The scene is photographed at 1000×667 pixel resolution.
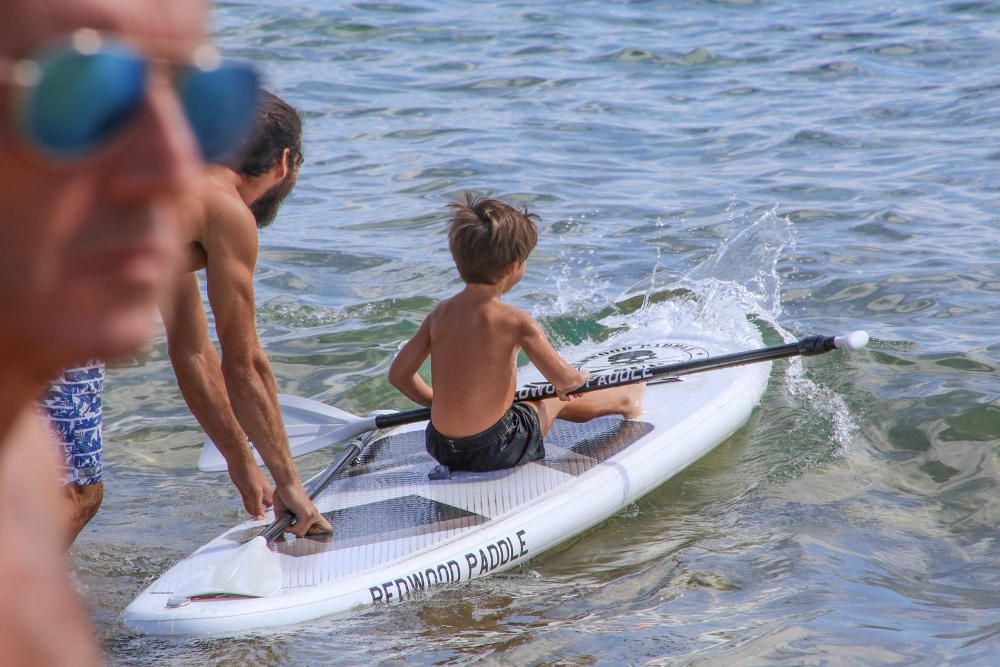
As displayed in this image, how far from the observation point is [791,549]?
435 centimetres

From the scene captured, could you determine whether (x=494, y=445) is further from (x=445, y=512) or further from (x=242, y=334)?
(x=242, y=334)

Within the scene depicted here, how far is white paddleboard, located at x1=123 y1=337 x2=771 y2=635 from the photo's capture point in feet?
12.4

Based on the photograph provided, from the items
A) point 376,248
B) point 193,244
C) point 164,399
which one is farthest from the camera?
point 376,248

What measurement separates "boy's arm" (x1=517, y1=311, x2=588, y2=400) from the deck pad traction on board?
0.32m

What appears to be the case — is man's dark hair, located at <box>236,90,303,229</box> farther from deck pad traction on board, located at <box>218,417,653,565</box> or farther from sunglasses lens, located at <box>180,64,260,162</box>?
sunglasses lens, located at <box>180,64,260,162</box>

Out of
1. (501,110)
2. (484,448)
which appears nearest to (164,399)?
Answer: (484,448)

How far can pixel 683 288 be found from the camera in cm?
735

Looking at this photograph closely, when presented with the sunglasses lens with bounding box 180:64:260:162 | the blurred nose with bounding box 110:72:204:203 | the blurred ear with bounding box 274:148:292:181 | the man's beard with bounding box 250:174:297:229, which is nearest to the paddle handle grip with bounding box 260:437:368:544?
the man's beard with bounding box 250:174:297:229

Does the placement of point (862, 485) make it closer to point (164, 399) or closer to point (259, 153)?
point (259, 153)

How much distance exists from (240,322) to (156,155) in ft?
9.37

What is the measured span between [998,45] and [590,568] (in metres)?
10.7

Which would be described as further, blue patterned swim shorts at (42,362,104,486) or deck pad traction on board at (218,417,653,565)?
deck pad traction on board at (218,417,653,565)

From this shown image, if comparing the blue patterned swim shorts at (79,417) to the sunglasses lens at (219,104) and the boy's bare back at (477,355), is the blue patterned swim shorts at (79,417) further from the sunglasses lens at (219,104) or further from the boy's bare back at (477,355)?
the sunglasses lens at (219,104)

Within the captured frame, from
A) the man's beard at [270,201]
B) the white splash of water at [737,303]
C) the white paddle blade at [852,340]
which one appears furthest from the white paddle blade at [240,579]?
the white splash of water at [737,303]
